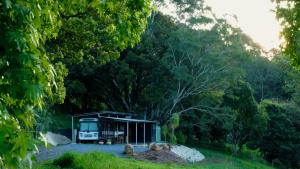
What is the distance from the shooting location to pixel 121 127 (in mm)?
40281

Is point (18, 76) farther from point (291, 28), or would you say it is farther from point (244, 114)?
point (244, 114)

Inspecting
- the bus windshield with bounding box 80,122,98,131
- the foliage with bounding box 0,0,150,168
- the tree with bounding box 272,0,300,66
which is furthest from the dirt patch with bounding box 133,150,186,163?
the foliage with bounding box 0,0,150,168

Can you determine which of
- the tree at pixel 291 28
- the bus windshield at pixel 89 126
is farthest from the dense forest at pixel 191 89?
the tree at pixel 291 28

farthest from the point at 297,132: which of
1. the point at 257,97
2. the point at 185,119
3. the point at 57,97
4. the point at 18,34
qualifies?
the point at 18,34

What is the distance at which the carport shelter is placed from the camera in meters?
36.5

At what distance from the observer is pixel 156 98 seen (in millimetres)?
40844

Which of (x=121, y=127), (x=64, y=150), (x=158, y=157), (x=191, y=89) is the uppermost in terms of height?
(x=191, y=89)

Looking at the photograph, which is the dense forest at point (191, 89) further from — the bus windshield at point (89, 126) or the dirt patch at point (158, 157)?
the dirt patch at point (158, 157)

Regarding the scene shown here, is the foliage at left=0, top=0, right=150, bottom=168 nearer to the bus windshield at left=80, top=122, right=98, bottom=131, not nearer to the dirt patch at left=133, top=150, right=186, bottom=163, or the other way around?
the dirt patch at left=133, top=150, right=186, bottom=163

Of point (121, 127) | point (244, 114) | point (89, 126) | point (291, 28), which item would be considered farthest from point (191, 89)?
point (291, 28)

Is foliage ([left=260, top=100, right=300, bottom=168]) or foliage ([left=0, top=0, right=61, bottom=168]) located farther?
foliage ([left=260, top=100, right=300, bottom=168])

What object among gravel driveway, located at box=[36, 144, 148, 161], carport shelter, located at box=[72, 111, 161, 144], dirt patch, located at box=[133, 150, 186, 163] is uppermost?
carport shelter, located at box=[72, 111, 161, 144]

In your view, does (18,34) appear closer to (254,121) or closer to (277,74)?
(254,121)

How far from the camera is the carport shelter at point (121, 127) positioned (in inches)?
1436
